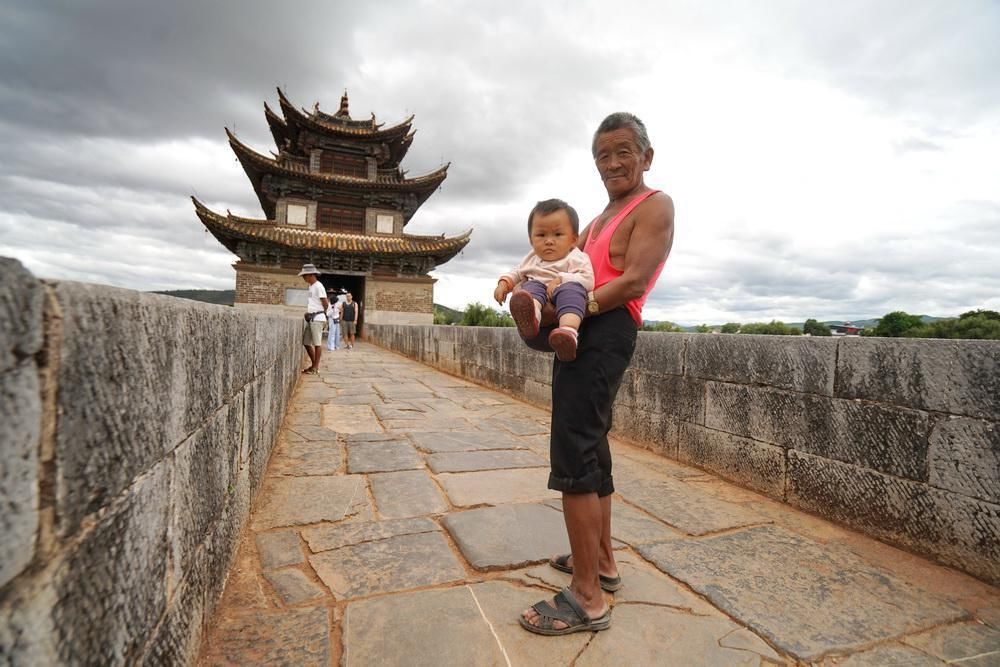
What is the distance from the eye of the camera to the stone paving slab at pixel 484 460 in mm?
3352

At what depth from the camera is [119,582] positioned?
92 centimetres

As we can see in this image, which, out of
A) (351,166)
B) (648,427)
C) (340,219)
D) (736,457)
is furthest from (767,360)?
(351,166)

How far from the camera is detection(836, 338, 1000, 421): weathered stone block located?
203 centimetres

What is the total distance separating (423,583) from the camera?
184 centimetres

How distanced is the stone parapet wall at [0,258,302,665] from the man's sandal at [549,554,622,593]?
4.05 ft

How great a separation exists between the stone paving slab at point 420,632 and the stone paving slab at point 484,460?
5.12ft

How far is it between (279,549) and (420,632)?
0.88 meters

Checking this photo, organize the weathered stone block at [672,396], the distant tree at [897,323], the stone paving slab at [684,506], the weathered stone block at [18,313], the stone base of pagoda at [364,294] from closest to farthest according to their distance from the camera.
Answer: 1. the weathered stone block at [18,313]
2. the stone paving slab at [684,506]
3. the weathered stone block at [672,396]
4. the distant tree at [897,323]
5. the stone base of pagoda at [364,294]

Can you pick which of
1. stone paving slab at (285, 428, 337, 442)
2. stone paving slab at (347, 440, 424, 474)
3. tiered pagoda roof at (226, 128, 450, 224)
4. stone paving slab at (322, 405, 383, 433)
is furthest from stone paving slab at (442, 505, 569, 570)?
tiered pagoda roof at (226, 128, 450, 224)

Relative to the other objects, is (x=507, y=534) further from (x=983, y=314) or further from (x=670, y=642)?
(x=983, y=314)

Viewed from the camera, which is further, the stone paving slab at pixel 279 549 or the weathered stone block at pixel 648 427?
the weathered stone block at pixel 648 427

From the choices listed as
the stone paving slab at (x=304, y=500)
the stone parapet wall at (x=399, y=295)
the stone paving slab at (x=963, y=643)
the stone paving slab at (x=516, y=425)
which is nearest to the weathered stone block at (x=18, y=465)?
the stone paving slab at (x=304, y=500)

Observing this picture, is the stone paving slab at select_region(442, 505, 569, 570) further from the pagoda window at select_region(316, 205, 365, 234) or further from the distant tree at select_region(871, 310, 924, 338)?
the pagoda window at select_region(316, 205, 365, 234)

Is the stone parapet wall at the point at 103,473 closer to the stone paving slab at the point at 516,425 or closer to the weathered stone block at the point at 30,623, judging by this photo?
the weathered stone block at the point at 30,623
